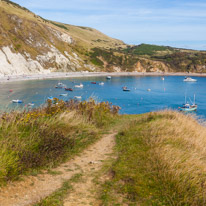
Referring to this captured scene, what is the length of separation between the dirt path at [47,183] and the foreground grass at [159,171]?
0.78 meters

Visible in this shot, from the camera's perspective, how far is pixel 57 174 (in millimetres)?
7133

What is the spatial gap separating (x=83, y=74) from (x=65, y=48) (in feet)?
74.5

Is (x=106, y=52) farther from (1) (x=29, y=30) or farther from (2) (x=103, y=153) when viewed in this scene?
(2) (x=103, y=153)

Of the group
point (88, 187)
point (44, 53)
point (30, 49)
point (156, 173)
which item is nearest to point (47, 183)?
point (88, 187)

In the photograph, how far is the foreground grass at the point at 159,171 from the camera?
5551 millimetres

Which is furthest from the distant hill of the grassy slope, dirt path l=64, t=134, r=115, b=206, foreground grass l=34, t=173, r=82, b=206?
foreground grass l=34, t=173, r=82, b=206

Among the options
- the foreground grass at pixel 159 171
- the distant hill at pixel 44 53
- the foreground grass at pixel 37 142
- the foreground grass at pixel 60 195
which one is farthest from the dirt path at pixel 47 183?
the distant hill at pixel 44 53

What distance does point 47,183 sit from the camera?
21.4 feet

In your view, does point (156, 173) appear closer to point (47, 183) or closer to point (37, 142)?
point (47, 183)

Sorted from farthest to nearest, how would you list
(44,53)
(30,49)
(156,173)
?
(44,53) → (30,49) → (156,173)

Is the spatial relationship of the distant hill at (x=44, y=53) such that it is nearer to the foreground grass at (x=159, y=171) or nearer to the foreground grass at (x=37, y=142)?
the foreground grass at (x=37, y=142)

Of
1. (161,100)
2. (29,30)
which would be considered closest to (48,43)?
(29,30)

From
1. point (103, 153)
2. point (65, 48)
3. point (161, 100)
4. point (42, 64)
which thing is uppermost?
point (65, 48)

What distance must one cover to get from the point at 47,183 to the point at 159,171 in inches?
128
